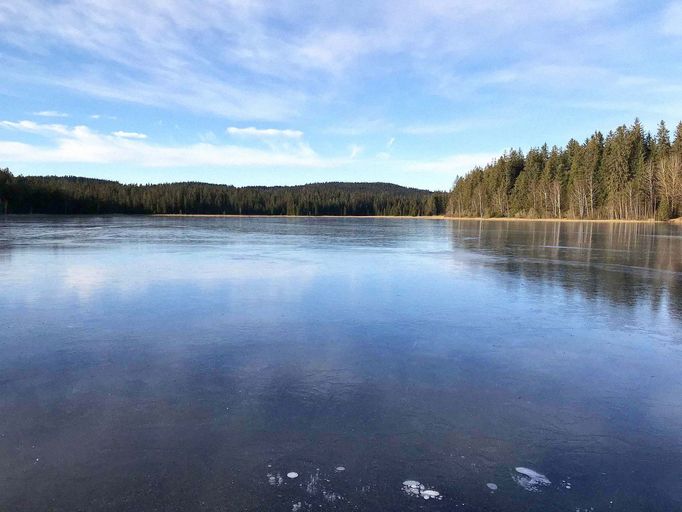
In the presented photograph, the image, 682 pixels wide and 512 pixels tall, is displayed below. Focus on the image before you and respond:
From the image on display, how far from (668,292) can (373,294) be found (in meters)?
6.65

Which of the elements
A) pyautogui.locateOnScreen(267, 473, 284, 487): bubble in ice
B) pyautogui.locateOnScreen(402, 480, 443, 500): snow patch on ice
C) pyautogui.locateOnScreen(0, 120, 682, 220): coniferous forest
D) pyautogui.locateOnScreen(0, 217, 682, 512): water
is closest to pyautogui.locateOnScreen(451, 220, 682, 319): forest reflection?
pyautogui.locateOnScreen(0, 217, 682, 512): water

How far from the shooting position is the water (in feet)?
10.9

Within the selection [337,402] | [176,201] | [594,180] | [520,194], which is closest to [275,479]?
[337,402]

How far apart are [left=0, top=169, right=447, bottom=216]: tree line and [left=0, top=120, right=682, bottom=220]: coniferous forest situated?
23 cm

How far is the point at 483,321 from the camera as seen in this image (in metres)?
8.30

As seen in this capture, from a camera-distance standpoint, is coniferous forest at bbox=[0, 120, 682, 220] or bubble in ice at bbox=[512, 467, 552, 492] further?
coniferous forest at bbox=[0, 120, 682, 220]

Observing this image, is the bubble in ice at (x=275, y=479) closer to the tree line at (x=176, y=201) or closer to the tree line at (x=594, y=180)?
the tree line at (x=594, y=180)

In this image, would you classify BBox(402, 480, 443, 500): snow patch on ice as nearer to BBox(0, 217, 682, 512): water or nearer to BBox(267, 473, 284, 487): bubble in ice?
BBox(0, 217, 682, 512): water

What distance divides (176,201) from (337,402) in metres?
143

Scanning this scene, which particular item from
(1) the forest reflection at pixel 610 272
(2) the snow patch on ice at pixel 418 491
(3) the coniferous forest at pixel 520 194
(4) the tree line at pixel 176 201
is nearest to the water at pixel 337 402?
(2) the snow patch on ice at pixel 418 491

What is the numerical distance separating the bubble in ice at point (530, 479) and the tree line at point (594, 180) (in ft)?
234

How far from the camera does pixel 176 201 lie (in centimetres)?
13888

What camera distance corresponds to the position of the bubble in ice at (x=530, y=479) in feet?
11.1

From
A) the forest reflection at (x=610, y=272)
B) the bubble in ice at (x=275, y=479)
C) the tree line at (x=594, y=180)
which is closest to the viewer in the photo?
the bubble in ice at (x=275, y=479)
